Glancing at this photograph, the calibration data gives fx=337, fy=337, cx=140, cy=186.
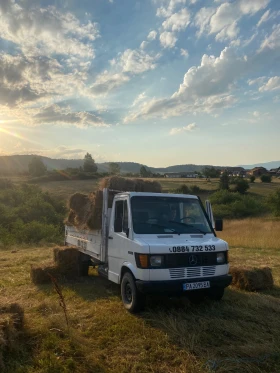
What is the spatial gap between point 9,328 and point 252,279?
5.59m

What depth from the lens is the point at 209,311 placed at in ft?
20.6

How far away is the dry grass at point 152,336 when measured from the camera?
4297 mm

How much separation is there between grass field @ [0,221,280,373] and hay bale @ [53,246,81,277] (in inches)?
55.8

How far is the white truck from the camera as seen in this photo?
590 cm

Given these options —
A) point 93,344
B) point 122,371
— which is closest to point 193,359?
point 122,371

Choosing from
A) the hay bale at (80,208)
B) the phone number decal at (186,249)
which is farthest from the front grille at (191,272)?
the hay bale at (80,208)

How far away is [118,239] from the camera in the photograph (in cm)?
688

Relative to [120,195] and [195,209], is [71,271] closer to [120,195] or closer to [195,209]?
[120,195]

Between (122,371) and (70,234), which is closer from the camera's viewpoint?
(122,371)

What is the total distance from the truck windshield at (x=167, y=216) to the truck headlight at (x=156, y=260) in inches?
26.6

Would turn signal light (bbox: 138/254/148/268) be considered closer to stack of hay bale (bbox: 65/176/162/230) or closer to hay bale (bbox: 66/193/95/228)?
stack of hay bale (bbox: 65/176/162/230)

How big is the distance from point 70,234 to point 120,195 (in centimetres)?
366

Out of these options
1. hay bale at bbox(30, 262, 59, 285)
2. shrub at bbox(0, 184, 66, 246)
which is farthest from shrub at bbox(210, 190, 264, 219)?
hay bale at bbox(30, 262, 59, 285)

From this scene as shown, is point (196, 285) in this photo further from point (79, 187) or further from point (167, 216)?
point (79, 187)
